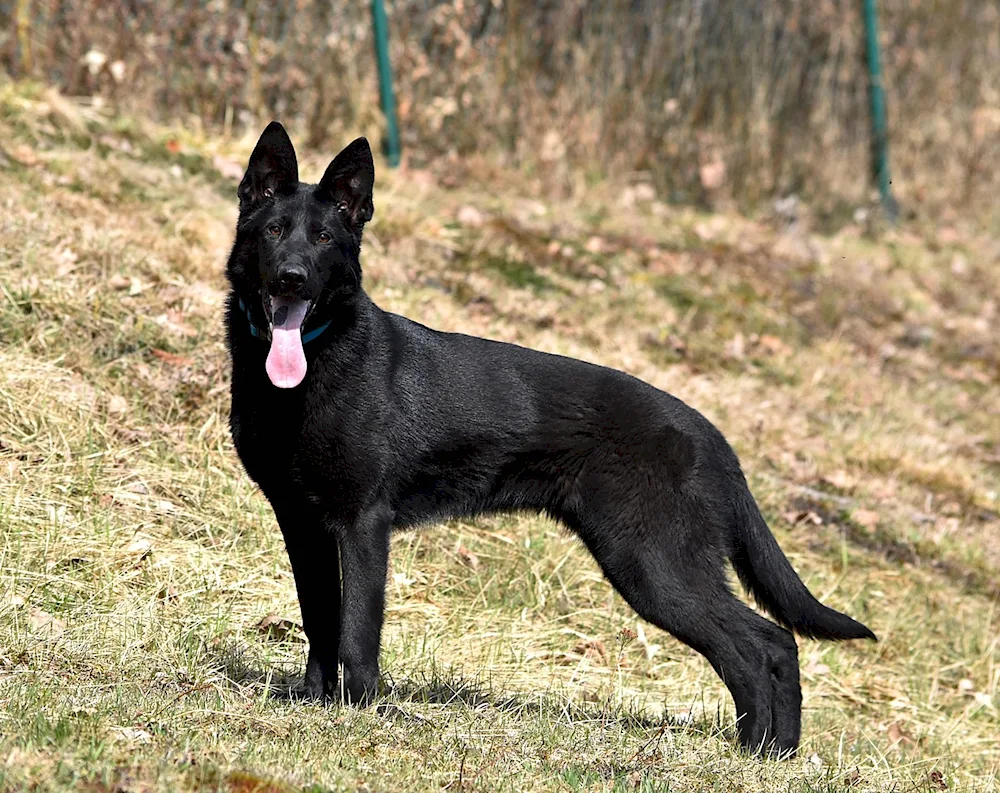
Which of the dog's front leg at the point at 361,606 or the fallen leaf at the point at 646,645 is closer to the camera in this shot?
the dog's front leg at the point at 361,606

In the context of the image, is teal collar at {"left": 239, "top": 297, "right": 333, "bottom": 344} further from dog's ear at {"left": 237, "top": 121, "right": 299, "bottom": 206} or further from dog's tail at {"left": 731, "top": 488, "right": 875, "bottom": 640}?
dog's tail at {"left": 731, "top": 488, "right": 875, "bottom": 640}

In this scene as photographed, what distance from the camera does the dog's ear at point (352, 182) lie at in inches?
147

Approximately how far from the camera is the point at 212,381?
548cm

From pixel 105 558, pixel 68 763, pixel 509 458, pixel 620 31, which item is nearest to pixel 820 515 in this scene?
pixel 509 458

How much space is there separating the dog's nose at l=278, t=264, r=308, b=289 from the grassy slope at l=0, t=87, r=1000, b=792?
42.1 inches

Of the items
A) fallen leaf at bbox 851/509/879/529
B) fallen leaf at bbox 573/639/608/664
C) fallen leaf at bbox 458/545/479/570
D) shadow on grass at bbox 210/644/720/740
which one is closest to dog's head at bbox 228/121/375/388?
shadow on grass at bbox 210/644/720/740

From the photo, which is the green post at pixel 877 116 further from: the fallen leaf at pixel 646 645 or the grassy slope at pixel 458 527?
the fallen leaf at pixel 646 645

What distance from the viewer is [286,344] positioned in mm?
3607

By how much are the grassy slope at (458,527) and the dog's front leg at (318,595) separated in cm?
16

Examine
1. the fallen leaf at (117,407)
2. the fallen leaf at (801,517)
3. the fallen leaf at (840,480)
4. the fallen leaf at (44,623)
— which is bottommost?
the fallen leaf at (801,517)

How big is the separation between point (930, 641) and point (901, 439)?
80.4 inches

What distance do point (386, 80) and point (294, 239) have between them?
5.69 meters

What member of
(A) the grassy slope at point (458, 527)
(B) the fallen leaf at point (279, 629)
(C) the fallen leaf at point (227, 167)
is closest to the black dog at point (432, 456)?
(A) the grassy slope at point (458, 527)

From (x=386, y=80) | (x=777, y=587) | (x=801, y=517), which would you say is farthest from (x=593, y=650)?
(x=386, y=80)
